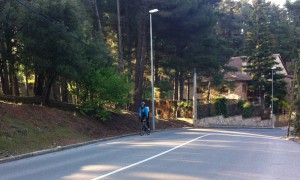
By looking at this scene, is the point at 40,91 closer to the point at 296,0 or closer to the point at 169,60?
the point at 169,60

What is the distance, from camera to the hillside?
16500 mm

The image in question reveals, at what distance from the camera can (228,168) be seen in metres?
11.6

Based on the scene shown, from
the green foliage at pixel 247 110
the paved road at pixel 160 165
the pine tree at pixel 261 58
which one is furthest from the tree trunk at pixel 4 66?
the pine tree at pixel 261 58

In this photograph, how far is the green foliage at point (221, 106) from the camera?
5366 centimetres

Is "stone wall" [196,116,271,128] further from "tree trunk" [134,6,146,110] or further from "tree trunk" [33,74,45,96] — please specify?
"tree trunk" [33,74,45,96]

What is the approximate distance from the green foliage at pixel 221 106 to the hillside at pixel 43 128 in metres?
26.1

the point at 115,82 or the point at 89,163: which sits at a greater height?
the point at 115,82

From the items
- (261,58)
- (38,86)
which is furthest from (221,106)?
(38,86)

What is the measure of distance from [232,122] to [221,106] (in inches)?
169

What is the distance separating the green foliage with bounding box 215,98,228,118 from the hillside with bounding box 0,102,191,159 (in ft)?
85.7

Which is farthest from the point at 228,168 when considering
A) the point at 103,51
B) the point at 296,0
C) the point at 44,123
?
the point at 296,0

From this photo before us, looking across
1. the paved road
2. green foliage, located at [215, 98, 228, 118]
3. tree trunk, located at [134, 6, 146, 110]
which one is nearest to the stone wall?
green foliage, located at [215, 98, 228, 118]

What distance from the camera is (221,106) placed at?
177ft

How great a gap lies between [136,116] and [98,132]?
9.65 m
